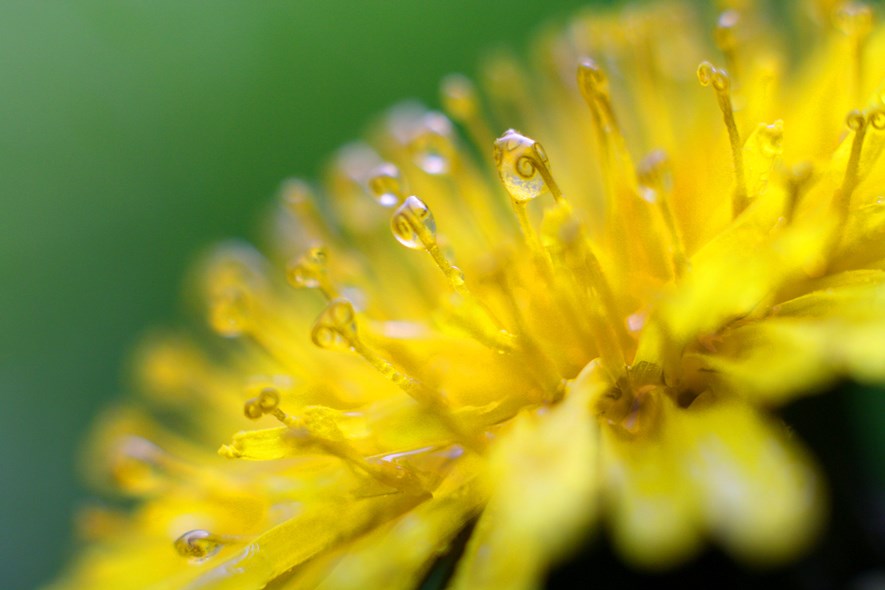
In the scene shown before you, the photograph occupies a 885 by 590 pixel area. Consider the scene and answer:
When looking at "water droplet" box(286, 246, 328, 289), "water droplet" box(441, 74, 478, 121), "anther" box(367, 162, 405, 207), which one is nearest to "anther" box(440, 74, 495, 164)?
"water droplet" box(441, 74, 478, 121)

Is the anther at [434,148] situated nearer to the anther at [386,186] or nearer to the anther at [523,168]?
the anther at [386,186]

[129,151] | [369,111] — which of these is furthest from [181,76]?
[369,111]

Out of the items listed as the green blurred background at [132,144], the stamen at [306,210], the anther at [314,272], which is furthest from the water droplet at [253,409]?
the green blurred background at [132,144]

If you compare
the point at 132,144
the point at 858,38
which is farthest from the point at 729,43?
the point at 132,144

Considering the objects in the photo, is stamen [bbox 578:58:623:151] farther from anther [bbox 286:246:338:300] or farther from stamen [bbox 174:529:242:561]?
stamen [bbox 174:529:242:561]

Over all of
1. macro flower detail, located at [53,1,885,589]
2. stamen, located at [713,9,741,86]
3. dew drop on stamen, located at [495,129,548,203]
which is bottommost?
macro flower detail, located at [53,1,885,589]

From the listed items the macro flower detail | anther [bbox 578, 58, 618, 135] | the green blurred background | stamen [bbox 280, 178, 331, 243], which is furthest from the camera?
the green blurred background
